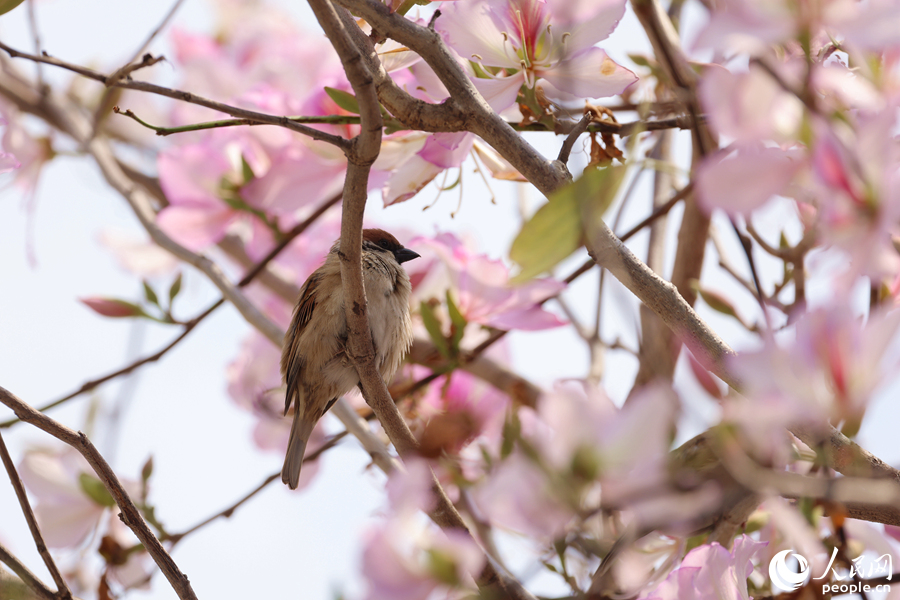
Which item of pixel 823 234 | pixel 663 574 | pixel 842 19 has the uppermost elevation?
pixel 842 19

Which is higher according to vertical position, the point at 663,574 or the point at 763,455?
the point at 763,455

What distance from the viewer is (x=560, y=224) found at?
0.63 metres

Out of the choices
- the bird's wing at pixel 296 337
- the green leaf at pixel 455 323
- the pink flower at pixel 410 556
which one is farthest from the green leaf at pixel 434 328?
the pink flower at pixel 410 556

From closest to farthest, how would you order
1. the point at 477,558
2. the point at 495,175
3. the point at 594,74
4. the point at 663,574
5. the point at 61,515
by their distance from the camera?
1. the point at 477,558
2. the point at 594,74
3. the point at 663,574
4. the point at 495,175
5. the point at 61,515

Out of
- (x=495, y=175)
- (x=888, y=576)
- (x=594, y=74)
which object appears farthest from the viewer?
(x=495, y=175)

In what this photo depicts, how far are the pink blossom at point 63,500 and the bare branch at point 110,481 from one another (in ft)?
2.77

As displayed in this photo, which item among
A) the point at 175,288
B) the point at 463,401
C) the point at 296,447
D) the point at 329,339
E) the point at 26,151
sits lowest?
the point at 463,401

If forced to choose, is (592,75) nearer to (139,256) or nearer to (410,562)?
(410,562)

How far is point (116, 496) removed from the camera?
4.13ft

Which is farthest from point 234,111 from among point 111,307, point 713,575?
point 111,307

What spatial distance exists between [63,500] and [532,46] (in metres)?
1.81

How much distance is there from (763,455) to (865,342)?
0.15 meters

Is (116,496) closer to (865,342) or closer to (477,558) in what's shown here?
(477,558)

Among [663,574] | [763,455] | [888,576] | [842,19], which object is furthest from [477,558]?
[663,574]
